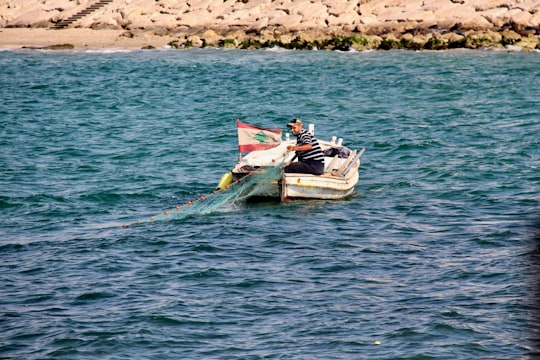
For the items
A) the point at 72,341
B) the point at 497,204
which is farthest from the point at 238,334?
the point at 497,204

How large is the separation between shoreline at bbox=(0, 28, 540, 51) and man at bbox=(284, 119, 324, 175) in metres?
40.0

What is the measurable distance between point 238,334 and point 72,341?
2.48 m

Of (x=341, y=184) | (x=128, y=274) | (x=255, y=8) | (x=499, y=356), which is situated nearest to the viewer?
(x=499, y=356)

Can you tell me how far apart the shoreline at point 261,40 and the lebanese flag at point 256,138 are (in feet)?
128

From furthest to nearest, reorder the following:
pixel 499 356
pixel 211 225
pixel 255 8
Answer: pixel 255 8
pixel 211 225
pixel 499 356

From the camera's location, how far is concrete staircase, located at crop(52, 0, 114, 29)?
75500 mm

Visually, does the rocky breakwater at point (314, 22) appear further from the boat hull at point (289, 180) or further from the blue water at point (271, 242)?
the boat hull at point (289, 180)

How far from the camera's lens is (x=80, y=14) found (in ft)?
252

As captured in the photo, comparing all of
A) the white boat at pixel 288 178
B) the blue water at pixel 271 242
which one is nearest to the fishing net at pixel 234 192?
the white boat at pixel 288 178

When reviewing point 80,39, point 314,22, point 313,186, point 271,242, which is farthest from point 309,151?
point 80,39

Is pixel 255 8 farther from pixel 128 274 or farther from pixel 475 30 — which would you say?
pixel 128 274

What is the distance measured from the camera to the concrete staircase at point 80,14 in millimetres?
75500

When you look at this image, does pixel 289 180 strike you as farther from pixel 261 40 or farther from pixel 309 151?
pixel 261 40

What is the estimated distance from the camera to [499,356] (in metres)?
13.0
